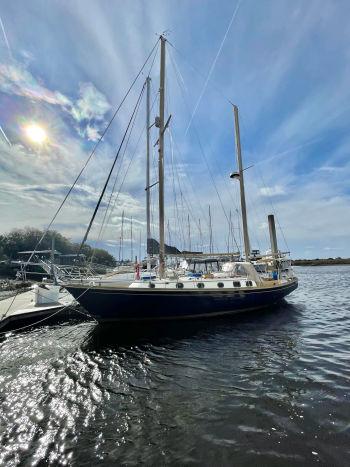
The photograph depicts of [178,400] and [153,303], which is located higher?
[153,303]

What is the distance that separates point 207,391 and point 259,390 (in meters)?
1.41

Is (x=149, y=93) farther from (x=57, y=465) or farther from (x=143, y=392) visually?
(x=57, y=465)

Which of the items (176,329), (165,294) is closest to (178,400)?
(176,329)

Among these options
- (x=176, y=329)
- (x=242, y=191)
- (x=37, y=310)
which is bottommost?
(x=176, y=329)

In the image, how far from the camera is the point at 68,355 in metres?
10.5

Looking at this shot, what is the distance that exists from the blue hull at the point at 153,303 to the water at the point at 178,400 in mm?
1877

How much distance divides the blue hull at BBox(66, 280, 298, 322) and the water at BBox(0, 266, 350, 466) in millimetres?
1877

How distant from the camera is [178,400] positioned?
674cm

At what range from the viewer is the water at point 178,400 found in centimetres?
486

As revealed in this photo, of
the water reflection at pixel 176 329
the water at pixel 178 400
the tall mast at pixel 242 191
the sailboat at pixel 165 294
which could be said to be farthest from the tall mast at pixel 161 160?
the tall mast at pixel 242 191

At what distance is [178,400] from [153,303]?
7.40 m

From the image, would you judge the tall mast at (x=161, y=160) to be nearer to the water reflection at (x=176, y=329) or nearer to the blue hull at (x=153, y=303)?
the blue hull at (x=153, y=303)

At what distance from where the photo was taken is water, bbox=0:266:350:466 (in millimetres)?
4859

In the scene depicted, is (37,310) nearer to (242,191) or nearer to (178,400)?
(178,400)
